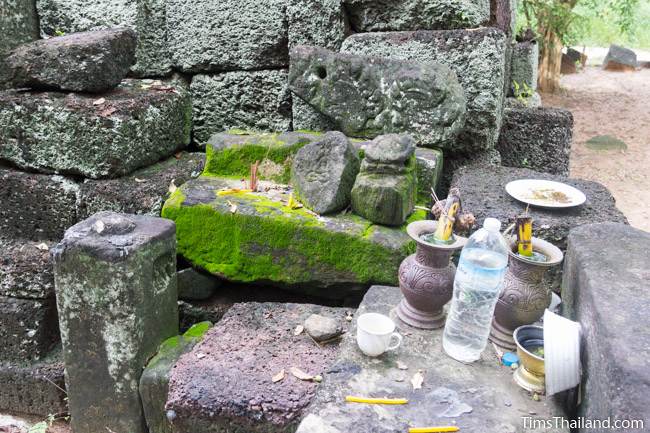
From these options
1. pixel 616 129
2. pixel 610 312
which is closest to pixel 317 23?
pixel 610 312

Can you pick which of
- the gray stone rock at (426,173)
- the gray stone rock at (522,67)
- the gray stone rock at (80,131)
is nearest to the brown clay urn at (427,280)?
the gray stone rock at (426,173)

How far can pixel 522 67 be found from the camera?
479cm

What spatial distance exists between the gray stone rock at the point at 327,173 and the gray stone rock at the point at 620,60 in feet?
35.4

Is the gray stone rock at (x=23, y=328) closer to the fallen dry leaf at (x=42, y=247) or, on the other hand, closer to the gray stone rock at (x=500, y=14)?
the fallen dry leaf at (x=42, y=247)

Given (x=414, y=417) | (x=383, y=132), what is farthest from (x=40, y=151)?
(x=414, y=417)

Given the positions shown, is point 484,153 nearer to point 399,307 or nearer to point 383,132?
point 383,132

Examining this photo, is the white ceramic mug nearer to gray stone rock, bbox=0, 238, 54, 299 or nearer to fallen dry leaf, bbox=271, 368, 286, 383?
fallen dry leaf, bbox=271, 368, 286, 383

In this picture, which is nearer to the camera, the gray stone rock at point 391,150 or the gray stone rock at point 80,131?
the gray stone rock at point 391,150

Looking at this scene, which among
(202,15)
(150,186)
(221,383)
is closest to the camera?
(221,383)

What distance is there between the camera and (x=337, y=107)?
311cm

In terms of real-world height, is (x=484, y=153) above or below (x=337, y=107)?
below

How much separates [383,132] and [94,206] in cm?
165

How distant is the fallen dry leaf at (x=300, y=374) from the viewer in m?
2.01

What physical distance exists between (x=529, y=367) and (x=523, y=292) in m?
0.27
